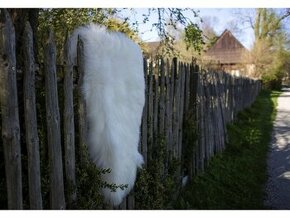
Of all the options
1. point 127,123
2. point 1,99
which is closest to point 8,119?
point 1,99

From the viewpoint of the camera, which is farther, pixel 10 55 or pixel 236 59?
pixel 236 59

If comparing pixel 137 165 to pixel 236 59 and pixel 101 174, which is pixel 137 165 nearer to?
pixel 101 174

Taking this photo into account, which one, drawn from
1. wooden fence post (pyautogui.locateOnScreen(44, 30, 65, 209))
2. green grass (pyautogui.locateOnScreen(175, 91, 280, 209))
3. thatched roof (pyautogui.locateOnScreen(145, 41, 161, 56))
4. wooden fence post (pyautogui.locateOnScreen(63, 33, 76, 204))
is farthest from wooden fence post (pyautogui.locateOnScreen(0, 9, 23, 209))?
thatched roof (pyautogui.locateOnScreen(145, 41, 161, 56))

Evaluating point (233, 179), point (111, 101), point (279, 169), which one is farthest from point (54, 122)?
point (279, 169)

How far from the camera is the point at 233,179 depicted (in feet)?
14.0

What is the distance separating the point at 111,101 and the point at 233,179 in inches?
94.3

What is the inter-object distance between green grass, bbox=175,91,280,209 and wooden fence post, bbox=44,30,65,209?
1.60 m

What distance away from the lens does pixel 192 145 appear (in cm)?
409

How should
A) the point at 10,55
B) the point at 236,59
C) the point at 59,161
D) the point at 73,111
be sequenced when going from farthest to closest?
the point at 236,59 → the point at 73,111 → the point at 59,161 → the point at 10,55

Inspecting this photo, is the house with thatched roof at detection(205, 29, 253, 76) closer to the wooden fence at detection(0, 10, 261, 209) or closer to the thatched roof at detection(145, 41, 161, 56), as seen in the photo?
the thatched roof at detection(145, 41, 161, 56)

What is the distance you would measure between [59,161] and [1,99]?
1.47ft

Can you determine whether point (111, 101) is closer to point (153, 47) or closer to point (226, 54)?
point (153, 47)

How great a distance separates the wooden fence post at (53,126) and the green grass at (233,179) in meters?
1.60

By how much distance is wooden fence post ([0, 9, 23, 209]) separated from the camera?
1.66 metres
